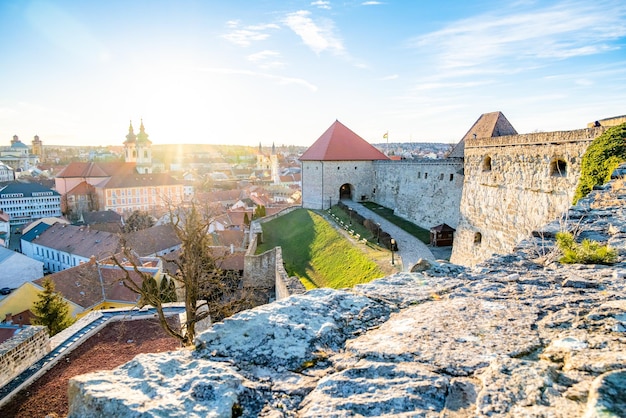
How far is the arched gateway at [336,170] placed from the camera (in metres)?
29.6

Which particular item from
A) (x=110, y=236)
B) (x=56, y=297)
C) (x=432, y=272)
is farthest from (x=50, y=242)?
(x=432, y=272)

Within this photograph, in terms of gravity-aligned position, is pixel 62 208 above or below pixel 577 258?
below

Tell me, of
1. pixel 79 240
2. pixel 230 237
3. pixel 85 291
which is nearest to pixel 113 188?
pixel 79 240

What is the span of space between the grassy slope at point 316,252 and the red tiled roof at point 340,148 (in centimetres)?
422

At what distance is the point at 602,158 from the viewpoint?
8320 millimetres

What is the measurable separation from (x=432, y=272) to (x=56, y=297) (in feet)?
58.6

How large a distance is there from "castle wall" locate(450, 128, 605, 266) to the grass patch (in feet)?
19.7

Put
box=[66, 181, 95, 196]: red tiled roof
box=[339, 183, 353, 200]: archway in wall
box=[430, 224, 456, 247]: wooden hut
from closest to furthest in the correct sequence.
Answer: box=[430, 224, 456, 247]: wooden hut, box=[339, 183, 353, 200]: archway in wall, box=[66, 181, 95, 196]: red tiled roof

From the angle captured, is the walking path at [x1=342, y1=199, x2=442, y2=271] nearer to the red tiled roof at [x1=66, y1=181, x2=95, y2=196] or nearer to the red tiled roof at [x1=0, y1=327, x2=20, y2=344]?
the red tiled roof at [x1=0, y1=327, x2=20, y2=344]

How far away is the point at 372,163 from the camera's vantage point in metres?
30.4

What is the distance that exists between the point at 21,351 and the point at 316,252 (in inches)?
528

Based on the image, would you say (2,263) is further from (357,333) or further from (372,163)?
(357,333)

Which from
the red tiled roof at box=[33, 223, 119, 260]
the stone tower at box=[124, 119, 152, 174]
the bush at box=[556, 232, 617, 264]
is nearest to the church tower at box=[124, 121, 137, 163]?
the stone tower at box=[124, 119, 152, 174]

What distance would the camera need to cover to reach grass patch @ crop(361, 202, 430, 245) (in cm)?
2064
